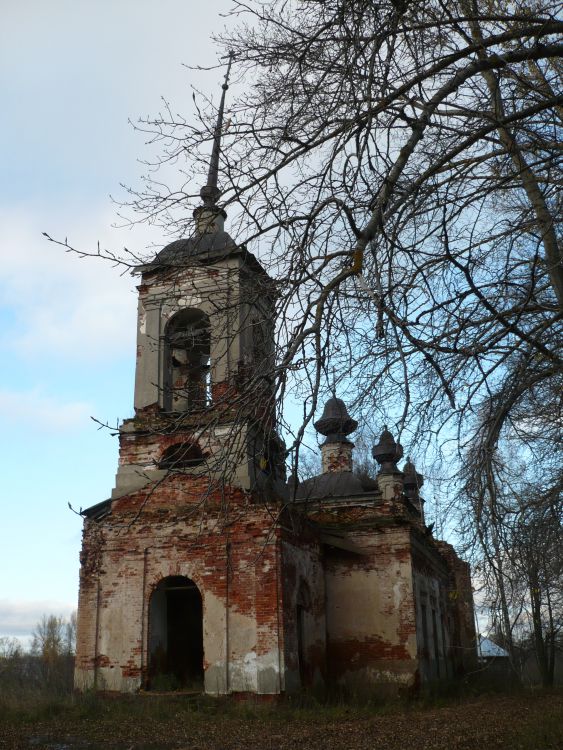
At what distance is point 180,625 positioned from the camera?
629 inches

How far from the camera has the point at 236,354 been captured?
14.5 m

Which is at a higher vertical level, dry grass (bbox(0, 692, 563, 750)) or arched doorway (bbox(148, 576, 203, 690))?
arched doorway (bbox(148, 576, 203, 690))

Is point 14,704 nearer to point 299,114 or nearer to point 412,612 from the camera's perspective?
point 412,612

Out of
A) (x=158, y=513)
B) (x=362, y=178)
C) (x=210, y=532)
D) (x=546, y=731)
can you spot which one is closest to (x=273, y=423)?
(x=362, y=178)

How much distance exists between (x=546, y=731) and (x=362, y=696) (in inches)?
198

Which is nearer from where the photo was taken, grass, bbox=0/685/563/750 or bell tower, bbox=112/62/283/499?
bell tower, bbox=112/62/283/499

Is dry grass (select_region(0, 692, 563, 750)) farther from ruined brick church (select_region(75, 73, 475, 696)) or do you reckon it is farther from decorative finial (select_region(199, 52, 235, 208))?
decorative finial (select_region(199, 52, 235, 208))

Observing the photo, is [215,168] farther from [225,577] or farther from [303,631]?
[303,631]

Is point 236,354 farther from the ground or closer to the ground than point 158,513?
farther from the ground

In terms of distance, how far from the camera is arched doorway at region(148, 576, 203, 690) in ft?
47.0

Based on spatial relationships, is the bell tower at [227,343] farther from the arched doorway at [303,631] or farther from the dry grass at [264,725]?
the arched doorway at [303,631]

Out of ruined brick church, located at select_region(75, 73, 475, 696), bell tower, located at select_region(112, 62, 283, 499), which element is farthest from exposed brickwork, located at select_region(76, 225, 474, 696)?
bell tower, located at select_region(112, 62, 283, 499)

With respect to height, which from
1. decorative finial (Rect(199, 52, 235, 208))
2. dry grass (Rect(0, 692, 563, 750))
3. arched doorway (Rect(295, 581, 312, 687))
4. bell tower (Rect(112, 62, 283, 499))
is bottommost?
dry grass (Rect(0, 692, 563, 750))

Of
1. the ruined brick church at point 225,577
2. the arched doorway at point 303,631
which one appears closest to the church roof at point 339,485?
the ruined brick church at point 225,577
